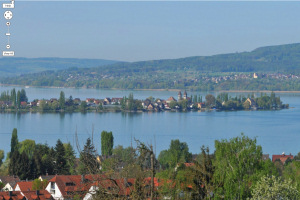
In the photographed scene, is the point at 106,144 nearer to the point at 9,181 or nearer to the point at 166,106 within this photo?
the point at 9,181

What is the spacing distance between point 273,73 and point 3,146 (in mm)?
55229

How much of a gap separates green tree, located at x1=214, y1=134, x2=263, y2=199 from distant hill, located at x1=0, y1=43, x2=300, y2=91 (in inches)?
1864

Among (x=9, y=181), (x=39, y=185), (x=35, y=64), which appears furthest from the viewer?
(x=35, y=64)

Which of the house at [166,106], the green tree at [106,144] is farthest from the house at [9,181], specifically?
the house at [166,106]

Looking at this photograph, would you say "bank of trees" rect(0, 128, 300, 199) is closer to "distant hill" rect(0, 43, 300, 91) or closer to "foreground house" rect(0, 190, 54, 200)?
"foreground house" rect(0, 190, 54, 200)

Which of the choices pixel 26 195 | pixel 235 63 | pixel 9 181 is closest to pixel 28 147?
pixel 9 181

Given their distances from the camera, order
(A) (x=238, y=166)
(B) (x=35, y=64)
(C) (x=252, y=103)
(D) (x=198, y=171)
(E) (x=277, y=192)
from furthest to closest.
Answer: (B) (x=35, y=64), (C) (x=252, y=103), (A) (x=238, y=166), (E) (x=277, y=192), (D) (x=198, y=171)

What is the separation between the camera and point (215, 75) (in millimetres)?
64688

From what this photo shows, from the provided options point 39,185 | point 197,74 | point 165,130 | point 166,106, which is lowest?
point 165,130

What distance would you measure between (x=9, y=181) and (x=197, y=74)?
192ft

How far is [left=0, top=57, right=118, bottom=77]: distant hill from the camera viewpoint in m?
83.5

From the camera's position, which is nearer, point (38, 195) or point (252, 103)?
point (38, 195)

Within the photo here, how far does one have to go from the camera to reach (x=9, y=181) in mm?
8266

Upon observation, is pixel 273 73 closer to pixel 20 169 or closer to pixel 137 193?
pixel 20 169
